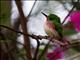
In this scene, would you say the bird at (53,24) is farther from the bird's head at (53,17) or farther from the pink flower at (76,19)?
the pink flower at (76,19)

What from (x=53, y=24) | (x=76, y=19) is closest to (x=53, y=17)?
Result: (x=53, y=24)

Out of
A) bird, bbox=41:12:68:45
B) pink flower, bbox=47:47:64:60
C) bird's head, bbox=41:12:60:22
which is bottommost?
pink flower, bbox=47:47:64:60

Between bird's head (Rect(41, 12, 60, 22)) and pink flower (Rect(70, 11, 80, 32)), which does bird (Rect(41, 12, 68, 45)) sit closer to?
bird's head (Rect(41, 12, 60, 22))

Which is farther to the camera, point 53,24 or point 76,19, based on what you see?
point 53,24

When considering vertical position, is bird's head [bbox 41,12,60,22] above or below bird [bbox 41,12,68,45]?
above

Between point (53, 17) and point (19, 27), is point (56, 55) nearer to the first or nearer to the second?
point (53, 17)

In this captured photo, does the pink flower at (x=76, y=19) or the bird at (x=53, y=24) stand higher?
the pink flower at (x=76, y=19)

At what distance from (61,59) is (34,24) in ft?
1.22

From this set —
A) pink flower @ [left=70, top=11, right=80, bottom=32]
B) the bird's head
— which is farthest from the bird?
pink flower @ [left=70, top=11, right=80, bottom=32]

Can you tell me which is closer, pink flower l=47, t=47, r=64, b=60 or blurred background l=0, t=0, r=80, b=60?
pink flower l=47, t=47, r=64, b=60

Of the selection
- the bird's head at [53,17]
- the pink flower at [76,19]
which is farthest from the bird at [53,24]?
the pink flower at [76,19]

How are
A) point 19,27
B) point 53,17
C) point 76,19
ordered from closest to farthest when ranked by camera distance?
point 76,19
point 53,17
point 19,27

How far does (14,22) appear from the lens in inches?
53.5

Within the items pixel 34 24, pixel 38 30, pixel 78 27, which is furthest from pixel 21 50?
pixel 78 27
